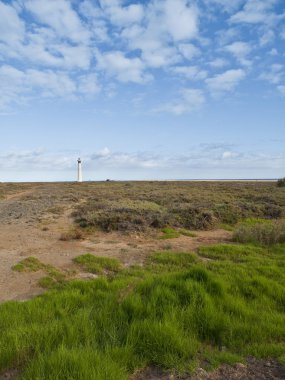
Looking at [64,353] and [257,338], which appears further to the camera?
[257,338]

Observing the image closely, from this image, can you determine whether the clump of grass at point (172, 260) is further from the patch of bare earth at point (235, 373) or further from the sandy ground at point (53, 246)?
the patch of bare earth at point (235, 373)

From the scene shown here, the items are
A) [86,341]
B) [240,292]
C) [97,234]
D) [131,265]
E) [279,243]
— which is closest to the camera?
[86,341]

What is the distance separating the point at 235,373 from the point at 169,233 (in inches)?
427

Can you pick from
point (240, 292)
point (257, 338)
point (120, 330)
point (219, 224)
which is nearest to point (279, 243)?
point (219, 224)

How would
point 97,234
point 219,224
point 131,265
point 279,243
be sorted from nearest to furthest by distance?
point 131,265 < point 279,243 < point 97,234 < point 219,224

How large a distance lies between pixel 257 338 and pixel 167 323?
52.0 inches

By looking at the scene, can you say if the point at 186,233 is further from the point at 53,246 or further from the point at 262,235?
the point at 53,246

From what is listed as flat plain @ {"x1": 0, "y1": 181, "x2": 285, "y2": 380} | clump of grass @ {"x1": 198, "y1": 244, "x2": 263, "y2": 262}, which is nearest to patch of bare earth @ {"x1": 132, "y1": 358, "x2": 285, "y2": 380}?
flat plain @ {"x1": 0, "y1": 181, "x2": 285, "y2": 380}

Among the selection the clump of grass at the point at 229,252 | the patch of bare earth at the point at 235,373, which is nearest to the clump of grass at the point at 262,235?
the clump of grass at the point at 229,252

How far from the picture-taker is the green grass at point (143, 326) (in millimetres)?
4113

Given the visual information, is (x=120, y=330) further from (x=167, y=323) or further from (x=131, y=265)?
(x=131, y=265)

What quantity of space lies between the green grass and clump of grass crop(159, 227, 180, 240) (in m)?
6.38

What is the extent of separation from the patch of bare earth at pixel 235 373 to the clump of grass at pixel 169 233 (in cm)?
975

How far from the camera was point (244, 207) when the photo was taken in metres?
21.5
